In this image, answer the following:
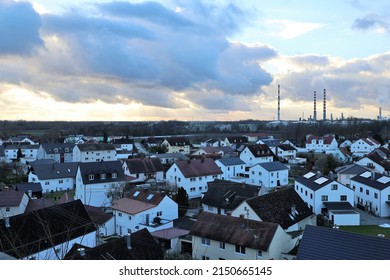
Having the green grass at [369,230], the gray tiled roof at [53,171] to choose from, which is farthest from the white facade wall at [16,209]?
the green grass at [369,230]

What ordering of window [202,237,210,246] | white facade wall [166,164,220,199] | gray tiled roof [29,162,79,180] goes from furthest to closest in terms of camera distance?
gray tiled roof [29,162,79,180]
white facade wall [166,164,220,199]
window [202,237,210,246]

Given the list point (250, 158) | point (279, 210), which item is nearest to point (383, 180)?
point (279, 210)

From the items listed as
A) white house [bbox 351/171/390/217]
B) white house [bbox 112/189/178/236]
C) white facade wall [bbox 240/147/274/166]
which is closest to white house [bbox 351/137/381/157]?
white facade wall [bbox 240/147/274/166]

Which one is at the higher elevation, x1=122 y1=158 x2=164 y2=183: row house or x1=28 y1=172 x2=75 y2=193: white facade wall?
x1=122 y1=158 x2=164 y2=183: row house

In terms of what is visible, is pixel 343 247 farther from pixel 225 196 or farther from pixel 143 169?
pixel 143 169

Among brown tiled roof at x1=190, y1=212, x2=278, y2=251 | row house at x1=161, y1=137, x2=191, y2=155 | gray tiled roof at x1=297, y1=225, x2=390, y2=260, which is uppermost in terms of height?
row house at x1=161, y1=137, x2=191, y2=155

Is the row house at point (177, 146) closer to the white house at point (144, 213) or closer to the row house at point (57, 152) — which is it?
the row house at point (57, 152)

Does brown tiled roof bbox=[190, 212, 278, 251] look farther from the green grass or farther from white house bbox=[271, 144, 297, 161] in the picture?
white house bbox=[271, 144, 297, 161]
